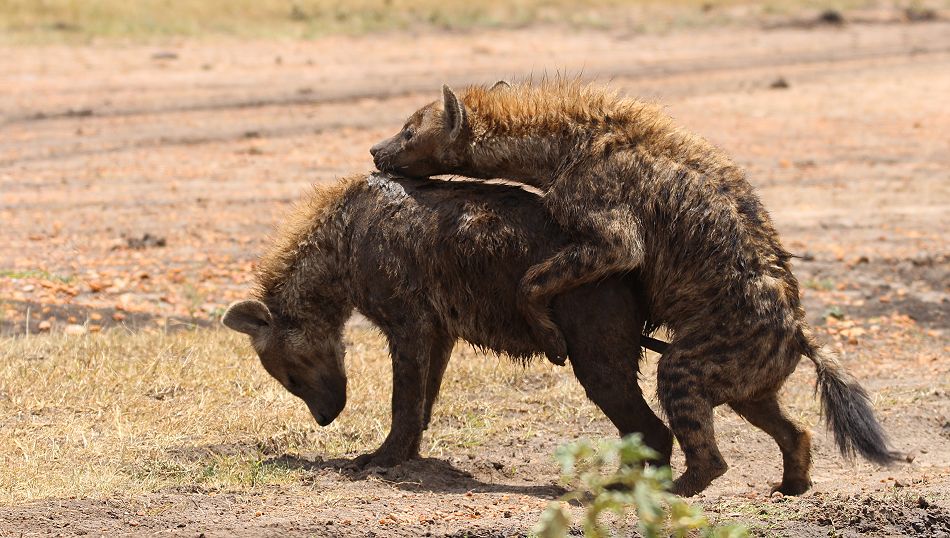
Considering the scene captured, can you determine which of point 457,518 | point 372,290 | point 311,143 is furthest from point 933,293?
point 311,143

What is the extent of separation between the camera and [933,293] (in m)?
9.65

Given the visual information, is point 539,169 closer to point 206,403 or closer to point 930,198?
point 206,403

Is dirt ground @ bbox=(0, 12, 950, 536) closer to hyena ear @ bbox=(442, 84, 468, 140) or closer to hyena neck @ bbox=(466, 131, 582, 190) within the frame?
hyena neck @ bbox=(466, 131, 582, 190)

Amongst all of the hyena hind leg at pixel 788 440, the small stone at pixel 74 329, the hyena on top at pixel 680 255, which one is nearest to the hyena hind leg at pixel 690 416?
the hyena on top at pixel 680 255

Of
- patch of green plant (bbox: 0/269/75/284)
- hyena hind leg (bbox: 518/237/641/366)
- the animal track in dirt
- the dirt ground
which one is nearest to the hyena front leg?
hyena hind leg (bbox: 518/237/641/366)

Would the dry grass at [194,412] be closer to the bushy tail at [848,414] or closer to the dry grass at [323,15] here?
the bushy tail at [848,414]

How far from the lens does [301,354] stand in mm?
6629

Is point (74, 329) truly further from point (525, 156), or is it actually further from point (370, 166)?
point (370, 166)

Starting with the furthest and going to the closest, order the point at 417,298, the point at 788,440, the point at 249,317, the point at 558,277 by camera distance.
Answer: the point at 249,317 < the point at 417,298 < the point at 788,440 < the point at 558,277

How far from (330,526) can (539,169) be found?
1988 millimetres

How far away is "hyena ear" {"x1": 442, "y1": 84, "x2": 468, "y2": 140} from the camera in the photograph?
6.30 meters

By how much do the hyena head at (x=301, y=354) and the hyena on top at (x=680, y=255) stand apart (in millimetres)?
1091

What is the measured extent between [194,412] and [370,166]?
635 cm

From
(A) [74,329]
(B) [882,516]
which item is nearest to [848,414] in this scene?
(B) [882,516]
